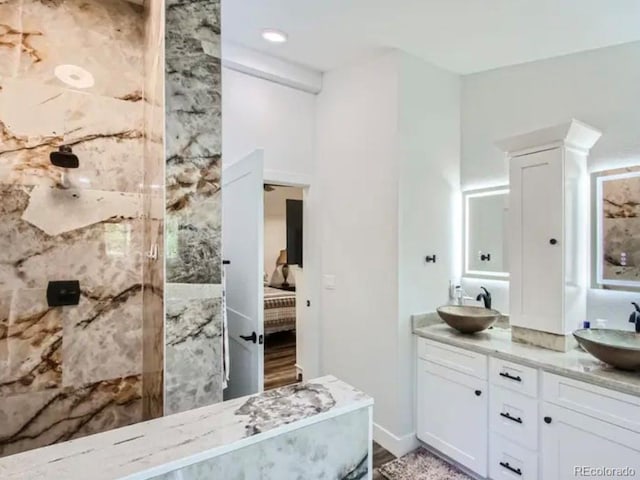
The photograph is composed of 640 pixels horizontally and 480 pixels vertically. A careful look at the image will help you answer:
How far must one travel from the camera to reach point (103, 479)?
74 centimetres

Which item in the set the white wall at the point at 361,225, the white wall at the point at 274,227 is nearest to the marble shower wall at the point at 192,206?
the white wall at the point at 361,225

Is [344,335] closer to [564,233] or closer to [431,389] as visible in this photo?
[431,389]

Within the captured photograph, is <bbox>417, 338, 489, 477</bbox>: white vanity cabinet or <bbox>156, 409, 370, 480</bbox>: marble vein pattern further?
<bbox>417, 338, 489, 477</bbox>: white vanity cabinet

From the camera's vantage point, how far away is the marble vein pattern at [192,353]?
142 cm

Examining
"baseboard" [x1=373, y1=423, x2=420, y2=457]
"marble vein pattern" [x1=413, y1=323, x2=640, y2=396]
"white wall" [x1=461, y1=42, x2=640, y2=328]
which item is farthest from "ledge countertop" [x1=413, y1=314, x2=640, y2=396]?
"baseboard" [x1=373, y1=423, x2=420, y2=457]

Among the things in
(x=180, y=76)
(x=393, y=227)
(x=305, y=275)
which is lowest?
(x=305, y=275)

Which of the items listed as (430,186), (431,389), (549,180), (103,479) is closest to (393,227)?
(430,186)

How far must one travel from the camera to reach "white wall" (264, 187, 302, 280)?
23.3 ft

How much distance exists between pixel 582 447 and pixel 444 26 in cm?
257

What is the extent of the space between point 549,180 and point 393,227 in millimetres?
1046

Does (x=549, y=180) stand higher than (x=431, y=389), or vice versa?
(x=549, y=180)

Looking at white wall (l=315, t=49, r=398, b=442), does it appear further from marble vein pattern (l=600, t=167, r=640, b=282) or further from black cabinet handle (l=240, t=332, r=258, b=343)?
marble vein pattern (l=600, t=167, r=640, b=282)

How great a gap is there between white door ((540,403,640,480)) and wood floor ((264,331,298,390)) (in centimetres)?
251

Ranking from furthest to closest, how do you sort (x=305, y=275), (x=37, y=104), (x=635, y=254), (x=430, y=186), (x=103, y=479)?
(x=305, y=275) < (x=430, y=186) < (x=635, y=254) < (x=37, y=104) < (x=103, y=479)
